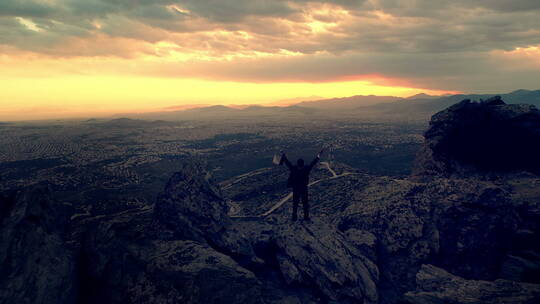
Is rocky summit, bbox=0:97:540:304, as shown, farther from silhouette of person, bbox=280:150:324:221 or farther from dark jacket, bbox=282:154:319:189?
dark jacket, bbox=282:154:319:189

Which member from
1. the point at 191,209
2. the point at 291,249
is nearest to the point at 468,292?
the point at 291,249

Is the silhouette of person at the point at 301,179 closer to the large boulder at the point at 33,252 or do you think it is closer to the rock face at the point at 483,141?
the large boulder at the point at 33,252

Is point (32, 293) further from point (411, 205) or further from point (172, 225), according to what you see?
point (411, 205)

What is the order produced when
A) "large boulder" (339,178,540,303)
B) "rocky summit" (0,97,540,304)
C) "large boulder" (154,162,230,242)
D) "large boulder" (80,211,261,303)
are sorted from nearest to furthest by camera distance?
"large boulder" (80,211,261,303) → "rocky summit" (0,97,540,304) → "large boulder" (154,162,230,242) → "large boulder" (339,178,540,303)

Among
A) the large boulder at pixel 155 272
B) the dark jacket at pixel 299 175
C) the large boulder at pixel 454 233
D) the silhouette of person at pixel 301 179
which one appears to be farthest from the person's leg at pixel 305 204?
the large boulder at pixel 155 272

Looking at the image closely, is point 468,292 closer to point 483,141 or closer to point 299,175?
point 299,175

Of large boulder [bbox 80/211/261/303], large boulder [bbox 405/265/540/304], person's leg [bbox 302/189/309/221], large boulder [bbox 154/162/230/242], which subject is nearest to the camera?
large boulder [bbox 80/211/261/303]

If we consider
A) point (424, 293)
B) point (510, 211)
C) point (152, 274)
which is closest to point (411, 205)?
point (510, 211)

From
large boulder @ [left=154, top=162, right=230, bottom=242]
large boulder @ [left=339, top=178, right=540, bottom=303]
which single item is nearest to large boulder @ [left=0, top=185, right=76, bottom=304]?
large boulder @ [left=154, top=162, right=230, bottom=242]

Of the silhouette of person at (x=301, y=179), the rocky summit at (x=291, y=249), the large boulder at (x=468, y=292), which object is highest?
the silhouette of person at (x=301, y=179)
